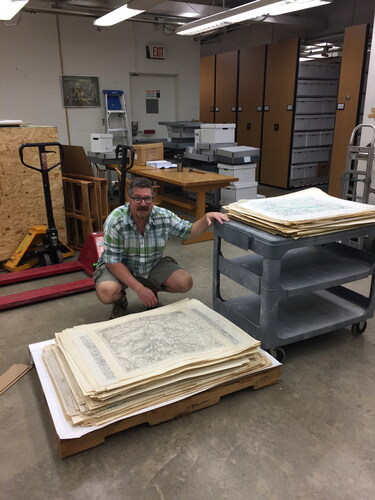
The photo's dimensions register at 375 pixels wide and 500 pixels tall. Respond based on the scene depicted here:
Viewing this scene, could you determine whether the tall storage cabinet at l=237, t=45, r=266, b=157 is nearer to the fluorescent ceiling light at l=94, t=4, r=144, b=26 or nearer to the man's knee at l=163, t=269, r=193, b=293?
the fluorescent ceiling light at l=94, t=4, r=144, b=26

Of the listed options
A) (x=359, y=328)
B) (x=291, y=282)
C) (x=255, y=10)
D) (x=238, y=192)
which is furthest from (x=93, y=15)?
(x=359, y=328)

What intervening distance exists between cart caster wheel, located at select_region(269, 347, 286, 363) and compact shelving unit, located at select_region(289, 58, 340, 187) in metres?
6.08

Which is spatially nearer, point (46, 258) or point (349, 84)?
point (46, 258)

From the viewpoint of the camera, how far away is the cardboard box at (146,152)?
20.2ft

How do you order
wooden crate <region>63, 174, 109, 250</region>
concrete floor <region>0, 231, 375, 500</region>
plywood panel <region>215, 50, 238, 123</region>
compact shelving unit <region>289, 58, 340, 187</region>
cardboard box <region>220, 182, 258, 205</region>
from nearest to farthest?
concrete floor <region>0, 231, 375, 500</region> → wooden crate <region>63, 174, 109, 250</region> → cardboard box <region>220, 182, 258, 205</region> → compact shelving unit <region>289, 58, 340, 187</region> → plywood panel <region>215, 50, 238, 123</region>

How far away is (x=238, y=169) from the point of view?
5.65m

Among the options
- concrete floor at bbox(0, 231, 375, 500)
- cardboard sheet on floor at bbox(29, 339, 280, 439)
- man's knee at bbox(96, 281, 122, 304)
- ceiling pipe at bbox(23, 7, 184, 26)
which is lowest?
concrete floor at bbox(0, 231, 375, 500)

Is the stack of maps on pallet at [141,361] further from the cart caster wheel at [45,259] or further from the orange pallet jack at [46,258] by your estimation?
the cart caster wheel at [45,259]

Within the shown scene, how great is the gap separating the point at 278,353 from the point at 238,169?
3.62m

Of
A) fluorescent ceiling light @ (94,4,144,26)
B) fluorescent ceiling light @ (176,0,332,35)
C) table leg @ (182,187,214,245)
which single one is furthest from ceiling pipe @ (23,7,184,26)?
table leg @ (182,187,214,245)

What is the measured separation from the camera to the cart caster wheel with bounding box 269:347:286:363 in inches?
96.8

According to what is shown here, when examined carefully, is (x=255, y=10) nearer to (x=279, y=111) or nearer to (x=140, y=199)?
(x=140, y=199)

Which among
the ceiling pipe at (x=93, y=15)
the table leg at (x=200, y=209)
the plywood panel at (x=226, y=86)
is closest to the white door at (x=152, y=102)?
the ceiling pipe at (x=93, y=15)

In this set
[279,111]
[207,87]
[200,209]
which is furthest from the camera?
[207,87]
